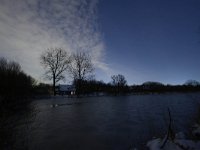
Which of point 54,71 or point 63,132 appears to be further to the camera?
point 54,71

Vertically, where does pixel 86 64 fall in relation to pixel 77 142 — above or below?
above

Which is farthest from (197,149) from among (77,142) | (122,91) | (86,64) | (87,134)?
(122,91)

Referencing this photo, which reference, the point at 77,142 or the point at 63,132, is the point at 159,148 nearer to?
the point at 77,142

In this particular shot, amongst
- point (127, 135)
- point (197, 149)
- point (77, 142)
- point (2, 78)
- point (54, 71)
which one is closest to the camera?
point (197, 149)

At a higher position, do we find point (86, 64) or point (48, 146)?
point (86, 64)

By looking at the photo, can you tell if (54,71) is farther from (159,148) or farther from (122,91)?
(122,91)

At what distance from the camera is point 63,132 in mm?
10984

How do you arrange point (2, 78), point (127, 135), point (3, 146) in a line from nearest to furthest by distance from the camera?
point (3, 146)
point (127, 135)
point (2, 78)

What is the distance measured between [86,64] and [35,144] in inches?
2198

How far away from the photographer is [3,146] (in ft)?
24.0

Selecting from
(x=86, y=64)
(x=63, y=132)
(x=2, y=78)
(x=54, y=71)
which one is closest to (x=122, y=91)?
(x=86, y=64)

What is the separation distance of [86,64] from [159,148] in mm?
57732

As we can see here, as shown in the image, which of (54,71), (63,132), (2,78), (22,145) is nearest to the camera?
(22,145)

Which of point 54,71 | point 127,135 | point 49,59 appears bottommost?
point 127,135
